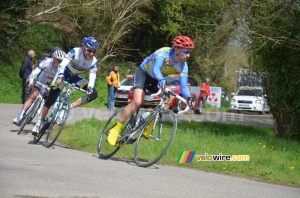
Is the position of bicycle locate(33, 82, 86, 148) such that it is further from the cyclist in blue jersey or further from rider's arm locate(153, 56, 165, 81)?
rider's arm locate(153, 56, 165, 81)

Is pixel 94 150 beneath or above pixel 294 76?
beneath

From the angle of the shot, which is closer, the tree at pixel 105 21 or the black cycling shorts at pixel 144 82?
the black cycling shorts at pixel 144 82

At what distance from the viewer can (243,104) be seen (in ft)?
142

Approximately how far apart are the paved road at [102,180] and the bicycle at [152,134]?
0.21m

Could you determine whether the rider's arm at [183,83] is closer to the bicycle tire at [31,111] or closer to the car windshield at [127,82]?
the bicycle tire at [31,111]

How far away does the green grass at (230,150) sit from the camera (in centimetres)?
1201

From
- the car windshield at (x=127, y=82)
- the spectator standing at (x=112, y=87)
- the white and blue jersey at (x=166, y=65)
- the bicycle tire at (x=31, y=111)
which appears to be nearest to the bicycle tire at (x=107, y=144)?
the white and blue jersey at (x=166, y=65)

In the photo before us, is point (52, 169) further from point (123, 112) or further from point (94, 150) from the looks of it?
point (94, 150)

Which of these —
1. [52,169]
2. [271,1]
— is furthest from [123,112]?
[271,1]

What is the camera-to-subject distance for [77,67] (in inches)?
542

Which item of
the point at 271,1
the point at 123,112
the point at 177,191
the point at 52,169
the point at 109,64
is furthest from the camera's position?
the point at 109,64

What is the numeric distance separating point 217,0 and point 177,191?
13.5 metres

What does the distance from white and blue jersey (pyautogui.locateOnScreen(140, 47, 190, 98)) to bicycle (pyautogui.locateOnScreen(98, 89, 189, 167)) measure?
0.38 meters

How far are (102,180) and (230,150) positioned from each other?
5.41 metres
